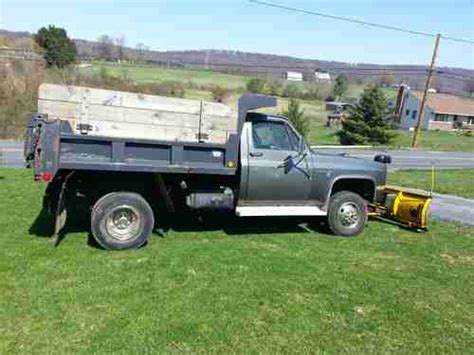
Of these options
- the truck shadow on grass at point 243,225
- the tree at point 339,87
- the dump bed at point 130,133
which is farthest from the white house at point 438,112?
the dump bed at point 130,133

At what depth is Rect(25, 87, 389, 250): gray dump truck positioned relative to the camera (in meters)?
6.64

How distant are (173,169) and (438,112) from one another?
73498 millimetres

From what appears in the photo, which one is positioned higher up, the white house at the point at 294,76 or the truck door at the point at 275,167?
the white house at the point at 294,76

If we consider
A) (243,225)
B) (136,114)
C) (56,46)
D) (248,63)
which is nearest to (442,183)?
(243,225)

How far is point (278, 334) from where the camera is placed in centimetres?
469

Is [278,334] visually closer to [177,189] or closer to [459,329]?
[459,329]

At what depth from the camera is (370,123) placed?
4178 centimetres

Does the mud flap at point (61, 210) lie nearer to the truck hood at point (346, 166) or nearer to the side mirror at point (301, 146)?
the side mirror at point (301, 146)

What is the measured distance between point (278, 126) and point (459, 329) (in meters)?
4.11

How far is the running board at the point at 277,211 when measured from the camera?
781 centimetres

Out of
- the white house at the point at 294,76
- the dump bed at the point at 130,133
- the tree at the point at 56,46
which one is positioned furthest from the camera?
the white house at the point at 294,76

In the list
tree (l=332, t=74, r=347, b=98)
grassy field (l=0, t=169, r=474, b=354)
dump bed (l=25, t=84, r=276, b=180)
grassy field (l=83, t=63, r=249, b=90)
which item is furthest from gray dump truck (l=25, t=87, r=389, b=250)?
tree (l=332, t=74, r=347, b=98)

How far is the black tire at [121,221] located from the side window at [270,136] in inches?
Answer: 80.2

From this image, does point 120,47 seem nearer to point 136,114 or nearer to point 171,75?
point 171,75
